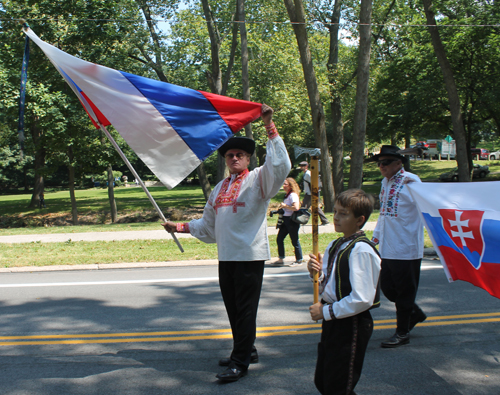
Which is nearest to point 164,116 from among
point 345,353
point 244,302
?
point 244,302

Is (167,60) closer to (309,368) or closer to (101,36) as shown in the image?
(101,36)

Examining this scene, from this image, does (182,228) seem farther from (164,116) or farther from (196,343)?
(196,343)

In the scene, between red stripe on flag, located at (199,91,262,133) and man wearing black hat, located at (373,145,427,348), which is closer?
red stripe on flag, located at (199,91,262,133)

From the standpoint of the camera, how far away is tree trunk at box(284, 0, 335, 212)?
15852mm

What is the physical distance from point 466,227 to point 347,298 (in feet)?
5.38

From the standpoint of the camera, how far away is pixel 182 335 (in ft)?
17.2

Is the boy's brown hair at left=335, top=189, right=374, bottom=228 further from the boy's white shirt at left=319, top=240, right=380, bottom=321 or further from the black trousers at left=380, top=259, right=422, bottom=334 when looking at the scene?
the black trousers at left=380, top=259, right=422, bottom=334

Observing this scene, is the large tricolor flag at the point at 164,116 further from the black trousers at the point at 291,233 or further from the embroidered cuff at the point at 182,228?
the black trousers at the point at 291,233

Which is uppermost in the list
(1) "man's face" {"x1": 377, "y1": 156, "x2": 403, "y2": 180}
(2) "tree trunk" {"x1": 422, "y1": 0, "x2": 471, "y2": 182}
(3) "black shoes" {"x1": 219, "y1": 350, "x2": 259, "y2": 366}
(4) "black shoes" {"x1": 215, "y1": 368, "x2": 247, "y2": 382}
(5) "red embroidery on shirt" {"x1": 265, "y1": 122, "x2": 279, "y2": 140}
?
(2) "tree trunk" {"x1": 422, "y1": 0, "x2": 471, "y2": 182}

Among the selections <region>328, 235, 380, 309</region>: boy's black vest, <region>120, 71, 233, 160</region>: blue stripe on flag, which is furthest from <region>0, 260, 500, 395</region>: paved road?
<region>120, 71, 233, 160</region>: blue stripe on flag

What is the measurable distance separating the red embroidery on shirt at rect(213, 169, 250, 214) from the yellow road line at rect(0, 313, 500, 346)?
1809 mm

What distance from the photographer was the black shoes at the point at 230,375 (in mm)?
3971

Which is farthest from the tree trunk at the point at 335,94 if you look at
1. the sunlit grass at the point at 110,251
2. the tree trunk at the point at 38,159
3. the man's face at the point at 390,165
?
the man's face at the point at 390,165

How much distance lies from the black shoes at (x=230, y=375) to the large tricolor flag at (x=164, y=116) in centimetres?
171
